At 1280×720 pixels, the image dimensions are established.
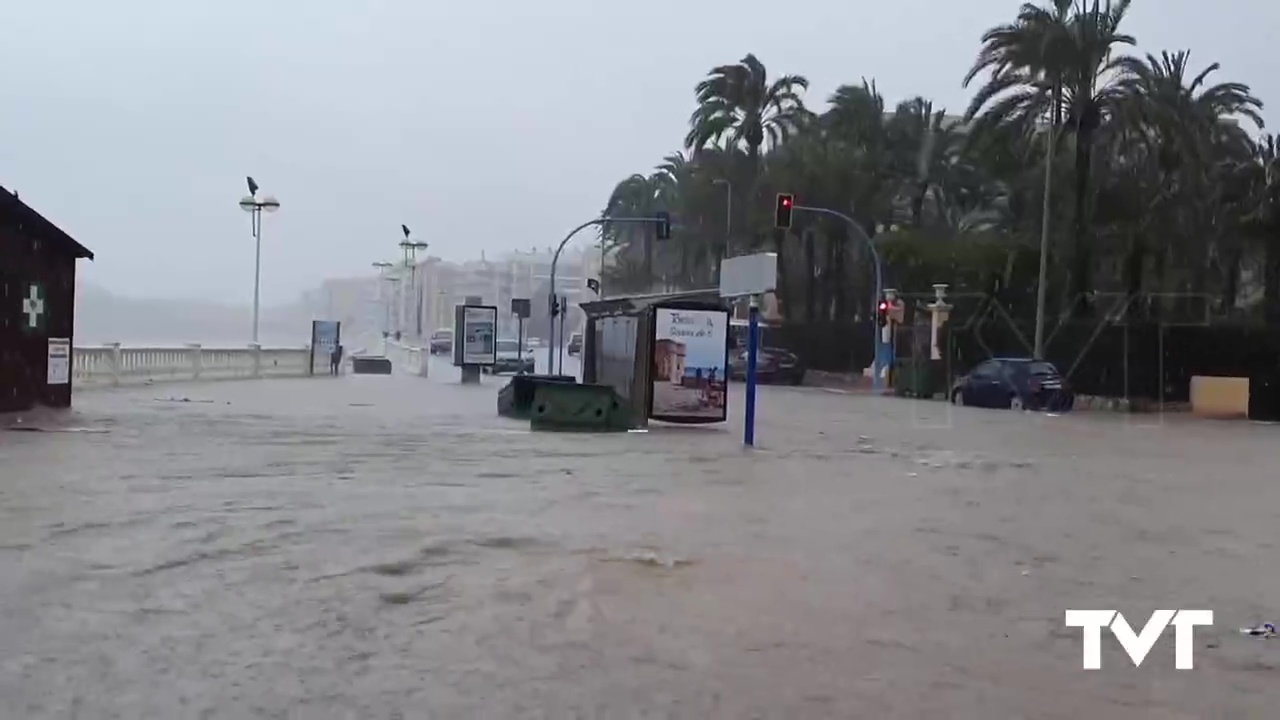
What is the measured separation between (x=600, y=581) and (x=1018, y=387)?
3110 cm

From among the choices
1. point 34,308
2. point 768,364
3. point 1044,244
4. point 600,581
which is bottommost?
point 600,581

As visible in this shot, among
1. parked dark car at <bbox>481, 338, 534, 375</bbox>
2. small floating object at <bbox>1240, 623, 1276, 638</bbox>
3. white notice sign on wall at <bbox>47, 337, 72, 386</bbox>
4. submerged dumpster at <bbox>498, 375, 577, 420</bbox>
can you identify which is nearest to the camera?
small floating object at <bbox>1240, 623, 1276, 638</bbox>

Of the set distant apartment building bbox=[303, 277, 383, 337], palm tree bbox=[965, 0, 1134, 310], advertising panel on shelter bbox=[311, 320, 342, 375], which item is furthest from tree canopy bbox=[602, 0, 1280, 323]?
distant apartment building bbox=[303, 277, 383, 337]

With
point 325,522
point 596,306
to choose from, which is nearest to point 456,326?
point 596,306

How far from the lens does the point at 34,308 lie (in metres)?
22.5

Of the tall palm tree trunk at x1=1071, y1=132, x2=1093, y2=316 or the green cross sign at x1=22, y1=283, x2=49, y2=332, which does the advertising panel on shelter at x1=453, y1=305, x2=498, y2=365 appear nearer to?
the tall palm tree trunk at x1=1071, y1=132, x2=1093, y2=316

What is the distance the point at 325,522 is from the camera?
39.1 feet


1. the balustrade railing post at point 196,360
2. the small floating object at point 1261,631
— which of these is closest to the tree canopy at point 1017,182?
the balustrade railing post at point 196,360

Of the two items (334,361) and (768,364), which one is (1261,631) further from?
(768,364)

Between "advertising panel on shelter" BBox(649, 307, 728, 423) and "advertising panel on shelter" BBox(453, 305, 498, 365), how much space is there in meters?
21.5

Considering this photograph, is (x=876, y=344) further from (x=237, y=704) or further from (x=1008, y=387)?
(x=237, y=704)

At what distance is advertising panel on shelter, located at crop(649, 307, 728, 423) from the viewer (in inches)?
976

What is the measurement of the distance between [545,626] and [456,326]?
131 feet

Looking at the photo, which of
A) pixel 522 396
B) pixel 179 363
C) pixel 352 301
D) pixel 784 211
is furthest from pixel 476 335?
pixel 352 301
